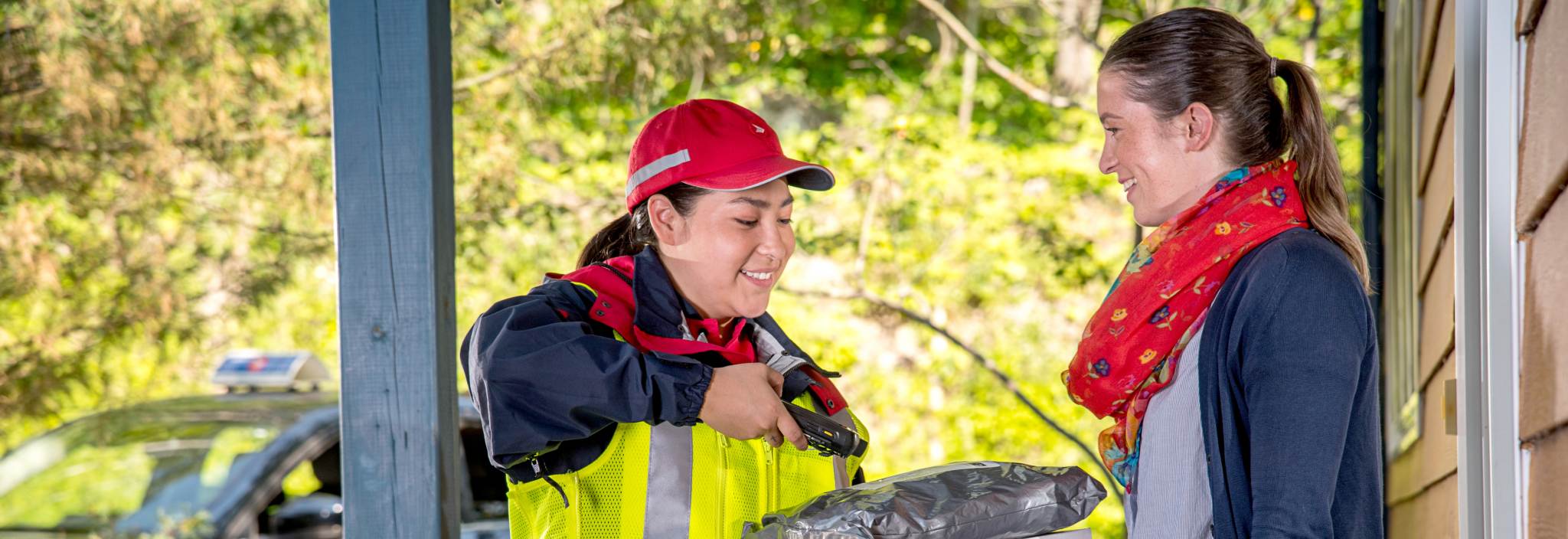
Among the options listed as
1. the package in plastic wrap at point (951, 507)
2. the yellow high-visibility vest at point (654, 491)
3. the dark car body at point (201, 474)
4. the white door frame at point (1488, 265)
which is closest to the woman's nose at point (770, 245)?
the yellow high-visibility vest at point (654, 491)

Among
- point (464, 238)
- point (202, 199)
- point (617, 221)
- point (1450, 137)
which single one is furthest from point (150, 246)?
point (1450, 137)

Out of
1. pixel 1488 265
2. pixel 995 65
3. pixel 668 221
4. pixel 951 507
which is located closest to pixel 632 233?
pixel 668 221

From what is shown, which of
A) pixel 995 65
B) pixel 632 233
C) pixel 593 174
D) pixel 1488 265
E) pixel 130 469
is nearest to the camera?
pixel 1488 265

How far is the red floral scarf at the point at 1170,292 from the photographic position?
1.56m

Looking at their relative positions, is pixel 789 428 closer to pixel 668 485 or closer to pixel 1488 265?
pixel 668 485

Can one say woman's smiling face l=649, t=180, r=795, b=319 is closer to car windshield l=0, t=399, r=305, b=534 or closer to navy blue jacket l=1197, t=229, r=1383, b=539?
navy blue jacket l=1197, t=229, r=1383, b=539

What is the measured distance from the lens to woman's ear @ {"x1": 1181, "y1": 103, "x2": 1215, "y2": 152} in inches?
64.7

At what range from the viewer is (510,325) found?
1.55 m

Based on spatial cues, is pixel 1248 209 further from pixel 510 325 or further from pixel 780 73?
pixel 780 73

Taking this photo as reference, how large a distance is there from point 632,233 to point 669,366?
1.54 feet

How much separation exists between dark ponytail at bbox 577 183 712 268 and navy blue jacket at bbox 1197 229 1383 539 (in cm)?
76

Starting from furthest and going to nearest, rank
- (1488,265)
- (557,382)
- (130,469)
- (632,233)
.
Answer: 1. (130,469)
2. (632,233)
3. (557,382)
4. (1488,265)

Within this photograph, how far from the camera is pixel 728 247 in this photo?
1862 mm

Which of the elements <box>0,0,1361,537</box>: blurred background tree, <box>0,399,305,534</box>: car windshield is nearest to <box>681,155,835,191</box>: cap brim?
<box>0,399,305,534</box>: car windshield
